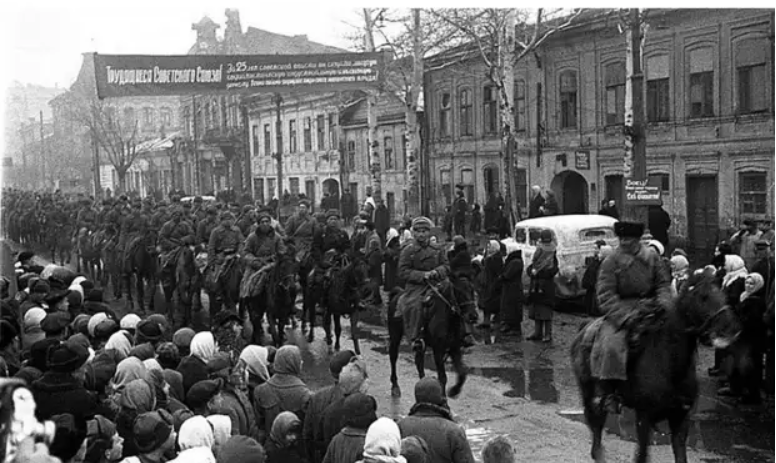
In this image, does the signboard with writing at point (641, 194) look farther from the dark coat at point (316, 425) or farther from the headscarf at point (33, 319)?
the headscarf at point (33, 319)

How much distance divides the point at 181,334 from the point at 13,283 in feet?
4.42

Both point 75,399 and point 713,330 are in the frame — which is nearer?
point 75,399

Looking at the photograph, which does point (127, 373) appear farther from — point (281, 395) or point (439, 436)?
point (439, 436)

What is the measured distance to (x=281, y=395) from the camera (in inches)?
260

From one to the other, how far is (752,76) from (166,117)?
8.88m

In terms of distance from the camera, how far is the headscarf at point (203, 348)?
23.2 feet

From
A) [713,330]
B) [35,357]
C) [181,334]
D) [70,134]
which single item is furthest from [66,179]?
[713,330]

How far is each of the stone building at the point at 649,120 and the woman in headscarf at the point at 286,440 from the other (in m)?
Result: 8.08

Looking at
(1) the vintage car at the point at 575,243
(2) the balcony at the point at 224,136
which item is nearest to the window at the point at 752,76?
(1) the vintage car at the point at 575,243

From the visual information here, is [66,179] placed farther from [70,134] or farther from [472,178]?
[472,178]

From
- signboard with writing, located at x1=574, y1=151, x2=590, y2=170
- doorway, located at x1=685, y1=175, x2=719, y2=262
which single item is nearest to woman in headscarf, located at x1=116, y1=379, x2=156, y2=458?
doorway, located at x1=685, y1=175, x2=719, y2=262

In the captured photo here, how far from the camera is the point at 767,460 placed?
7.95 metres

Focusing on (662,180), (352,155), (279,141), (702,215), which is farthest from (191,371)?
(352,155)

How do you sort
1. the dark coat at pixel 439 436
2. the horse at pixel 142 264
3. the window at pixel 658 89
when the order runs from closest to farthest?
the dark coat at pixel 439 436
the horse at pixel 142 264
the window at pixel 658 89
